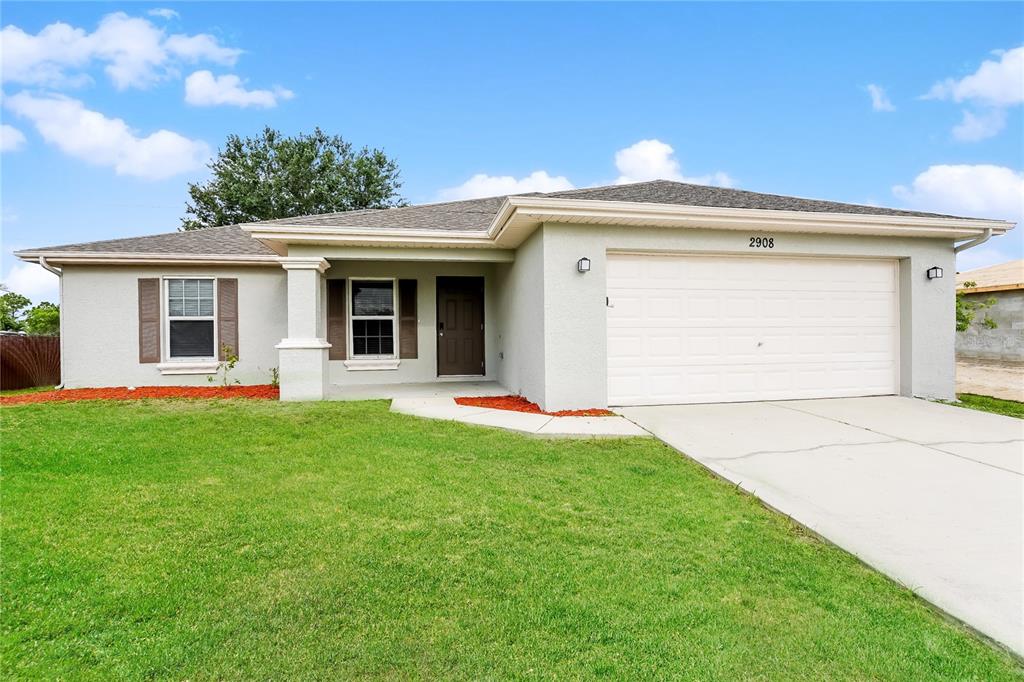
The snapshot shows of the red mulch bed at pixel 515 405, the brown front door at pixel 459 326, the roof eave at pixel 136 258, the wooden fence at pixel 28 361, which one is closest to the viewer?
the red mulch bed at pixel 515 405

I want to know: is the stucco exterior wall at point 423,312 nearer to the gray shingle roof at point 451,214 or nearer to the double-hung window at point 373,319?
the double-hung window at point 373,319

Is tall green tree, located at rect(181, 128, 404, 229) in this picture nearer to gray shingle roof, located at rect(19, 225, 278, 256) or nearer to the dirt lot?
gray shingle roof, located at rect(19, 225, 278, 256)

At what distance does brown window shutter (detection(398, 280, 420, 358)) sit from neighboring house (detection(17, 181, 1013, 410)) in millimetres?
42

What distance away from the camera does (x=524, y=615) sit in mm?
2260

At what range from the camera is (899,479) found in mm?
4133

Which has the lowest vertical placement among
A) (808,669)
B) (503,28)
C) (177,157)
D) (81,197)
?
(808,669)

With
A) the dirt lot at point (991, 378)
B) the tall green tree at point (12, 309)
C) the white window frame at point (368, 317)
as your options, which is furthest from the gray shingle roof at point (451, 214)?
the tall green tree at point (12, 309)

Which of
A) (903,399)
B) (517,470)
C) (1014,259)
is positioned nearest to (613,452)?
(517,470)

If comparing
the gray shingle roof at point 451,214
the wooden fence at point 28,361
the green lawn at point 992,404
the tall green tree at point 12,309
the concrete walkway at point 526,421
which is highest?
the gray shingle roof at point 451,214

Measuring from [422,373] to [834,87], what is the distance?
11.6 meters

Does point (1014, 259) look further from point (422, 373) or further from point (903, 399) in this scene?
point (422, 373)

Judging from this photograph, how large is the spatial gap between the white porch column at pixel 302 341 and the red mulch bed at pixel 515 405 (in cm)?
244

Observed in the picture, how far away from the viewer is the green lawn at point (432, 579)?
1.97 m

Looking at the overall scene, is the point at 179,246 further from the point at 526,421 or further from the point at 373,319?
the point at 526,421
